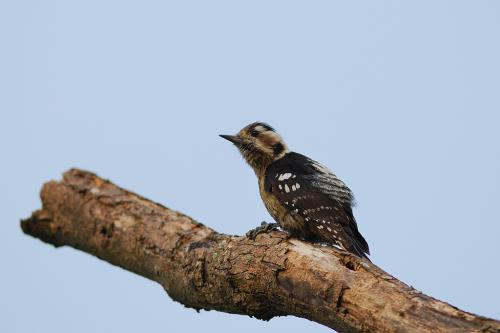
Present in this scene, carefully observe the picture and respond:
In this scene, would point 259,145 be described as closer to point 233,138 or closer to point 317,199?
point 233,138

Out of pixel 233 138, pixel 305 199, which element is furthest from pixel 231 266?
pixel 233 138

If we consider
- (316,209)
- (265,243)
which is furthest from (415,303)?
(316,209)

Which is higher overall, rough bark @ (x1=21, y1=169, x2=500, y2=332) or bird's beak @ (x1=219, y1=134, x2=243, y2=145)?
bird's beak @ (x1=219, y1=134, x2=243, y2=145)

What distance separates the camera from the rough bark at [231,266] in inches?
157

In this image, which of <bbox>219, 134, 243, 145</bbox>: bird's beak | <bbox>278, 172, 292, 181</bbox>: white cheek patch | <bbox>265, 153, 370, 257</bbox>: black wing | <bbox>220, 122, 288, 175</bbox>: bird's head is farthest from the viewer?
<bbox>219, 134, 243, 145</bbox>: bird's beak

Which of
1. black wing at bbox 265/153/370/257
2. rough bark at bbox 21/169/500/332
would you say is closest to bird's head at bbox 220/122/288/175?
black wing at bbox 265/153/370/257

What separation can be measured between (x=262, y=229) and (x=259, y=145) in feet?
6.17

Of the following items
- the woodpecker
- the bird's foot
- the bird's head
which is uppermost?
the bird's head

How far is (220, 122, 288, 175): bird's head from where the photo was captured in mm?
7340

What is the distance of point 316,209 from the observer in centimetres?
620

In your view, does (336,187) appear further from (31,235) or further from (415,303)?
(31,235)

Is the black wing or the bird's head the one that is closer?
the black wing

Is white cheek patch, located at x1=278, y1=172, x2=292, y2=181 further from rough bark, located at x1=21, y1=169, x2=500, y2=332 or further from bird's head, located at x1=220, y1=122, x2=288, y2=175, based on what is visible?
rough bark, located at x1=21, y1=169, x2=500, y2=332

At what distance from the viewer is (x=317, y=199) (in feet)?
20.7
